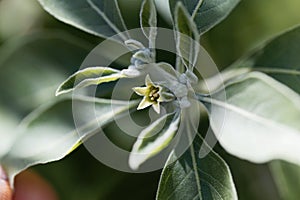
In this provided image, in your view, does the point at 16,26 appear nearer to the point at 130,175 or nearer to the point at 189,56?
the point at 130,175

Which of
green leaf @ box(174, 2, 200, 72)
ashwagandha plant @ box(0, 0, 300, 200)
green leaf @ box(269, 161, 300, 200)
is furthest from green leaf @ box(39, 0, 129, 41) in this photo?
green leaf @ box(269, 161, 300, 200)

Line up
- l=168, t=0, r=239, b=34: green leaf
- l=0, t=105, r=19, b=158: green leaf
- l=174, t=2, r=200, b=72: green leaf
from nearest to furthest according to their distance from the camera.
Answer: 1. l=174, t=2, r=200, b=72: green leaf
2. l=168, t=0, r=239, b=34: green leaf
3. l=0, t=105, r=19, b=158: green leaf

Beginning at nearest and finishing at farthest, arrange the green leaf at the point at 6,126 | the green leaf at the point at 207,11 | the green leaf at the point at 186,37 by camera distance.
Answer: the green leaf at the point at 186,37
the green leaf at the point at 207,11
the green leaf at the point at 6,126

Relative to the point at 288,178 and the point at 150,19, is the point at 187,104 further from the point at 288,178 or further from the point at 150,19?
the point at 288,178

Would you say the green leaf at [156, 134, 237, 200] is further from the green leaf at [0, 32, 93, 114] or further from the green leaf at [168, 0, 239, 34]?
the green leaf at [0, 32, 93, 114]

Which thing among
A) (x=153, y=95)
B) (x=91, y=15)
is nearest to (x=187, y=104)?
(x=153, y=95)

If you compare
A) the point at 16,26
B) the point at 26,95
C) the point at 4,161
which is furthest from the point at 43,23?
the point at 4,161

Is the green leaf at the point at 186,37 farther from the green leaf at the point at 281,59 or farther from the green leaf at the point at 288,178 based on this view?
the green leaf at the point at 288,178

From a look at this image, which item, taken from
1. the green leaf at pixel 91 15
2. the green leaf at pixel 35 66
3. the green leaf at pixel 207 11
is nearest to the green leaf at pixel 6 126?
the green leaf at pixel 35 66
